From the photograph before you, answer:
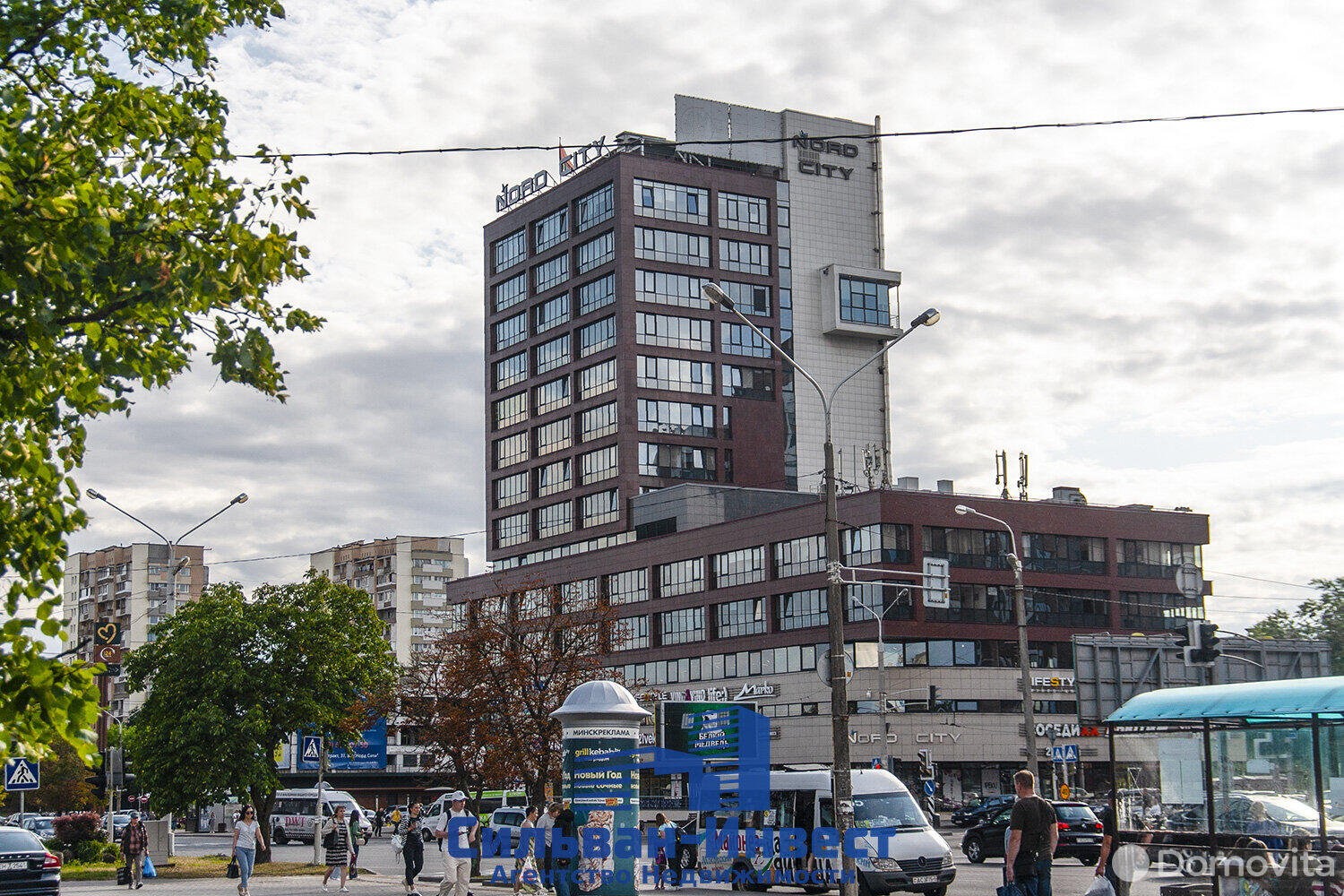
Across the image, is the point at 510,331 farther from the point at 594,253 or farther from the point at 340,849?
the point at 340,849

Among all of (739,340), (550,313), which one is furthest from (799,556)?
(550,313)

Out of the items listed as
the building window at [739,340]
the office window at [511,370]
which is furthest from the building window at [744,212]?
the office window at [511,370]

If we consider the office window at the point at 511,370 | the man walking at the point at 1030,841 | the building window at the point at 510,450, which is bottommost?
the man walking at the point at 1030,841

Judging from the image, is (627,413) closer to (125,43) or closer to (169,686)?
(169,686)

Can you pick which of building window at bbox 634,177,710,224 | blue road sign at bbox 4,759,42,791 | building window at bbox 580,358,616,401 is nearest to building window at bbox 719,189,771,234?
building window at bbox 634,177,710,224

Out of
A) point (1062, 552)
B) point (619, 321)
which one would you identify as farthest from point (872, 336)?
point (1062, 552)

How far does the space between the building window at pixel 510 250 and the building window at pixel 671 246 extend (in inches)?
518

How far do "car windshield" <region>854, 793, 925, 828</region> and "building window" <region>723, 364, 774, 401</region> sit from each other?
69490 millimetres

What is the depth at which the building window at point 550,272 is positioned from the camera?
96.8 m

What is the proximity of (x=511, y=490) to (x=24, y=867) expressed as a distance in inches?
3076

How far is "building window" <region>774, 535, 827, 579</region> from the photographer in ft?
243

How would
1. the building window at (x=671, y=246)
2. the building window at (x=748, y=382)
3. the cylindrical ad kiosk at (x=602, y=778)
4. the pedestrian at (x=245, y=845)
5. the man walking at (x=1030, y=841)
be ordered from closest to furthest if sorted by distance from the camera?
the man walking at (x=1030, y=841) → the cylindrical ad kiosk at (x=602, y=778) → the pedestrian at (x=245, y=845) → the building window at (x=671, y=246) → the building window at (x=748, y=382)

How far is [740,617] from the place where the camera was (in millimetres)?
79562

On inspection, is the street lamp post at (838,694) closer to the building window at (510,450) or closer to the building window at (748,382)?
the building window at (748,382)
